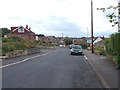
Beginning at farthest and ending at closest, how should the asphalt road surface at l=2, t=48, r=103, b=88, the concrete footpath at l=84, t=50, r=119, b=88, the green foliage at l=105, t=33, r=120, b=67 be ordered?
the green foliage at l=105, t=33, r=120, b=67
the concrete footpath at l=84, t=50, r=119, b=88
the asphalt road surface at l=2, t=48, r=103, b=88

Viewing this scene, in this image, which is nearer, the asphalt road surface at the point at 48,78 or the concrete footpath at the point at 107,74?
the asphalt road surface at the point at 48,78

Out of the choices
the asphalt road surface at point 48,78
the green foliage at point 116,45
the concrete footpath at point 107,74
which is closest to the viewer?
the asphalt road surface at point 48,78

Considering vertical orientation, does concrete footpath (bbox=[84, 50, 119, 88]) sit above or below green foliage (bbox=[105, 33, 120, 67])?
below

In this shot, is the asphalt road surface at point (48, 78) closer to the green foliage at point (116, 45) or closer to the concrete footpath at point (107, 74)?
the concrete footpath at point (107, 74)

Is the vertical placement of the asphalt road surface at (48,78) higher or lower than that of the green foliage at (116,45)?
lower

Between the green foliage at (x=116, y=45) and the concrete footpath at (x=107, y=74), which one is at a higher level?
the green foliage at (x=116, y=45)

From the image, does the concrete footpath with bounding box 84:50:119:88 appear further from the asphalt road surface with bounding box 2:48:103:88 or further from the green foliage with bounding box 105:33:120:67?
the green foliage with bounding box 105:33:120:67

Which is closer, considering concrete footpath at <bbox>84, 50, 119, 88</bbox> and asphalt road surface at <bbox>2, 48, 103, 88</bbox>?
asphalt road surface at <bbox>2, 48, 103, 88</bbox>

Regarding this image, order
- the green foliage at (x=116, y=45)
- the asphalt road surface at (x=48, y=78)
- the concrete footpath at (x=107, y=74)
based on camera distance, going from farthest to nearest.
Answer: the green foliage at (x=116, y=45), the concrete footpath at (x=107, y=74), the asphalt road surface at (x=48, y=78)

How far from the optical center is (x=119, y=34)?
15227 millimetres

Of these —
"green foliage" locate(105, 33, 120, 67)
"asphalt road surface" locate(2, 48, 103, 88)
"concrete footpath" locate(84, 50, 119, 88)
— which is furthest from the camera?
"green foliage" locate(105, 33, 120, 67)

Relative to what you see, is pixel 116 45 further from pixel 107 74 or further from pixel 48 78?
pixel 48 78

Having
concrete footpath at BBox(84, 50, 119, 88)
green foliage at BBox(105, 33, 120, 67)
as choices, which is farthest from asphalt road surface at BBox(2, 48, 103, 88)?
green foliage at BBox(105, 33, 120, 67)

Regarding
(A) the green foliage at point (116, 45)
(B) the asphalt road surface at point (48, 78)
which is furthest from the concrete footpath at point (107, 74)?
(A) the green foliage at point (116, 45)
